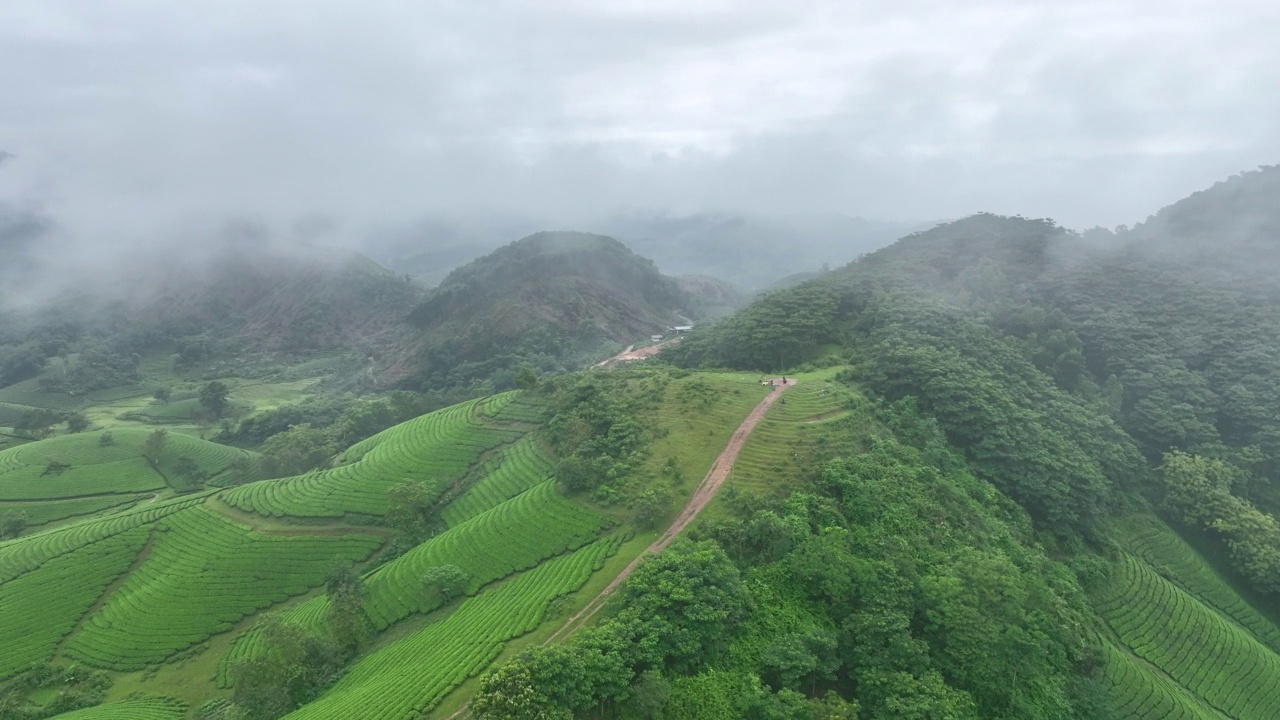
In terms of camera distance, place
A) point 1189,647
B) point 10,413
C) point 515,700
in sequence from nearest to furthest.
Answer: point 515,700, point 1189,647, point 10,413

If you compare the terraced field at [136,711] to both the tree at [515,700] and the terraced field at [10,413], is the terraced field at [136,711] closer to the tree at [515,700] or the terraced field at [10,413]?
the tree at [515,700]

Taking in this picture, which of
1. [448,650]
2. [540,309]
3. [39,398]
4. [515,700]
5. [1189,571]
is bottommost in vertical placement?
[1189,571]

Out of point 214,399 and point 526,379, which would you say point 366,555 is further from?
point 214,399

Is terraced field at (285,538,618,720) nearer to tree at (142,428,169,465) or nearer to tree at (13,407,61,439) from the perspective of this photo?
tree at (142,428,169,465)

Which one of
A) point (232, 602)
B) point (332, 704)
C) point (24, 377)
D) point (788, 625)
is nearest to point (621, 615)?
point (788, 625)

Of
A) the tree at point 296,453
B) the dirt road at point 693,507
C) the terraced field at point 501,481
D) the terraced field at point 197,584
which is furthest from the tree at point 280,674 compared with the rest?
the tree at point 296,453

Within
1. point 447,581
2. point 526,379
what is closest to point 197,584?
point 447,581

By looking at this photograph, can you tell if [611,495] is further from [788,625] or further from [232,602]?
[232,602]
